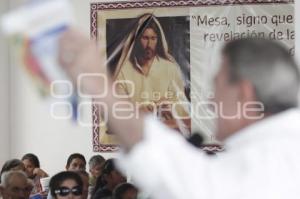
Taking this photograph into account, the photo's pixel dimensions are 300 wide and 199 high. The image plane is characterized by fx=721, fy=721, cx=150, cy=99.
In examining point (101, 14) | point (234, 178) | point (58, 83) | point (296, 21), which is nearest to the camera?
point (234, 178)

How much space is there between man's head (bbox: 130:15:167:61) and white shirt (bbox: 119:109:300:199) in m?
4.95

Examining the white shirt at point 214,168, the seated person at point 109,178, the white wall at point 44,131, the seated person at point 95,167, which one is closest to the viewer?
the white shirt at point 214,168

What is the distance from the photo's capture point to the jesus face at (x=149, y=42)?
611 cm

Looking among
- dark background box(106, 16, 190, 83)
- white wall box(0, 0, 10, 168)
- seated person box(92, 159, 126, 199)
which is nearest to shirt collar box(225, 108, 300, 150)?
seated person box(92, 159, 126, 199)

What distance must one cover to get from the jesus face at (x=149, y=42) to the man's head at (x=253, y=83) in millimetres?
4877

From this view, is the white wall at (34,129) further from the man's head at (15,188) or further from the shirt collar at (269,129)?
the shirt collar at (269,129)

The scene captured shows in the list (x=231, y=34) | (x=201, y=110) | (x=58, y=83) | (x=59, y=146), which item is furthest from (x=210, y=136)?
(x=58, y=83)

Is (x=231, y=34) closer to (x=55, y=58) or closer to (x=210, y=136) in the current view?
(x=210, y=136)

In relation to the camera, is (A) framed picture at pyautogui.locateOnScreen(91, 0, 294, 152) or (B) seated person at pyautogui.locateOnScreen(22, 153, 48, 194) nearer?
(B) seated person at pyautogui.locateOnScreen(22, 153, 48, 194)

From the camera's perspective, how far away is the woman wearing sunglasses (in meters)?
3.60

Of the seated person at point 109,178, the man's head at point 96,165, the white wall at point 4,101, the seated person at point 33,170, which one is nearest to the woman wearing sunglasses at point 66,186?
the seated person at point 109,178

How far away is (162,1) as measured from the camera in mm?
6039

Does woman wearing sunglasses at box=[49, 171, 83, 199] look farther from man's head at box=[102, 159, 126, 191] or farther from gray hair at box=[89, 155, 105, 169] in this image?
gray hair at box=[89, 155, 105, 169]

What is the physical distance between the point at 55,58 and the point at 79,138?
5185 mm
